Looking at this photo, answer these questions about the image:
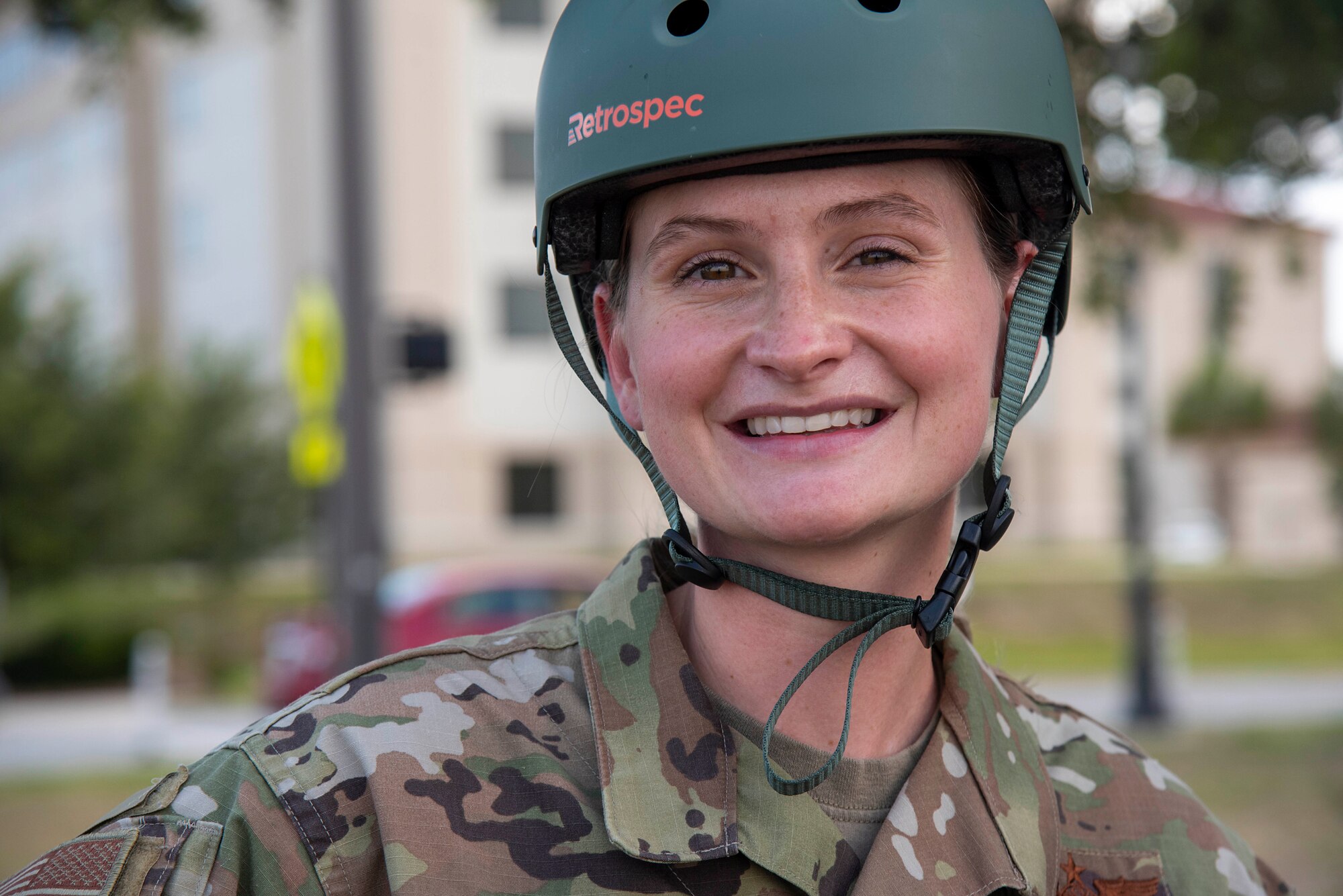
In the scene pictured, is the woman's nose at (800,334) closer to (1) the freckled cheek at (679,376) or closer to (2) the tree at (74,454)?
(1) the freckled cheek at (679,376)

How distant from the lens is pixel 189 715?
14.6 m

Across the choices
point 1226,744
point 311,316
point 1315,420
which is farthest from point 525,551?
point 311,316

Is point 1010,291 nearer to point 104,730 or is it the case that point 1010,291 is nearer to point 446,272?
point 104,730

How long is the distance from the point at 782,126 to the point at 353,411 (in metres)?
5.50

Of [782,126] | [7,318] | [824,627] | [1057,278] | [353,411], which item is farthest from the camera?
[7,318]

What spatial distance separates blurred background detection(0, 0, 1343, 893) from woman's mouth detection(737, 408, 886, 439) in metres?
0.51

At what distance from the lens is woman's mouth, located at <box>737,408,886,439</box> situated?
188 centimetres

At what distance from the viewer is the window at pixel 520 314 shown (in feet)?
94.9

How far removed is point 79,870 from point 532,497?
95.2 feet

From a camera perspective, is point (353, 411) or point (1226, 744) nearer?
point (353, 411)

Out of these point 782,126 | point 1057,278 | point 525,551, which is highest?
point 782,126

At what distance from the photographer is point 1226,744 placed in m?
10.9

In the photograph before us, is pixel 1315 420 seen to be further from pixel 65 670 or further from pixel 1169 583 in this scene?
pixel 65 670

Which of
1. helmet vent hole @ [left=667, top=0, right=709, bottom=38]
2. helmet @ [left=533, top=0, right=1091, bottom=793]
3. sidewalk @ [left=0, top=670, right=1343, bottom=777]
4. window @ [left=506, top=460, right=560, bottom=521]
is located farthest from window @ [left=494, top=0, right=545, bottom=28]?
helmet vent hole @ [left=667, top=0, right=709, bottom=38]
